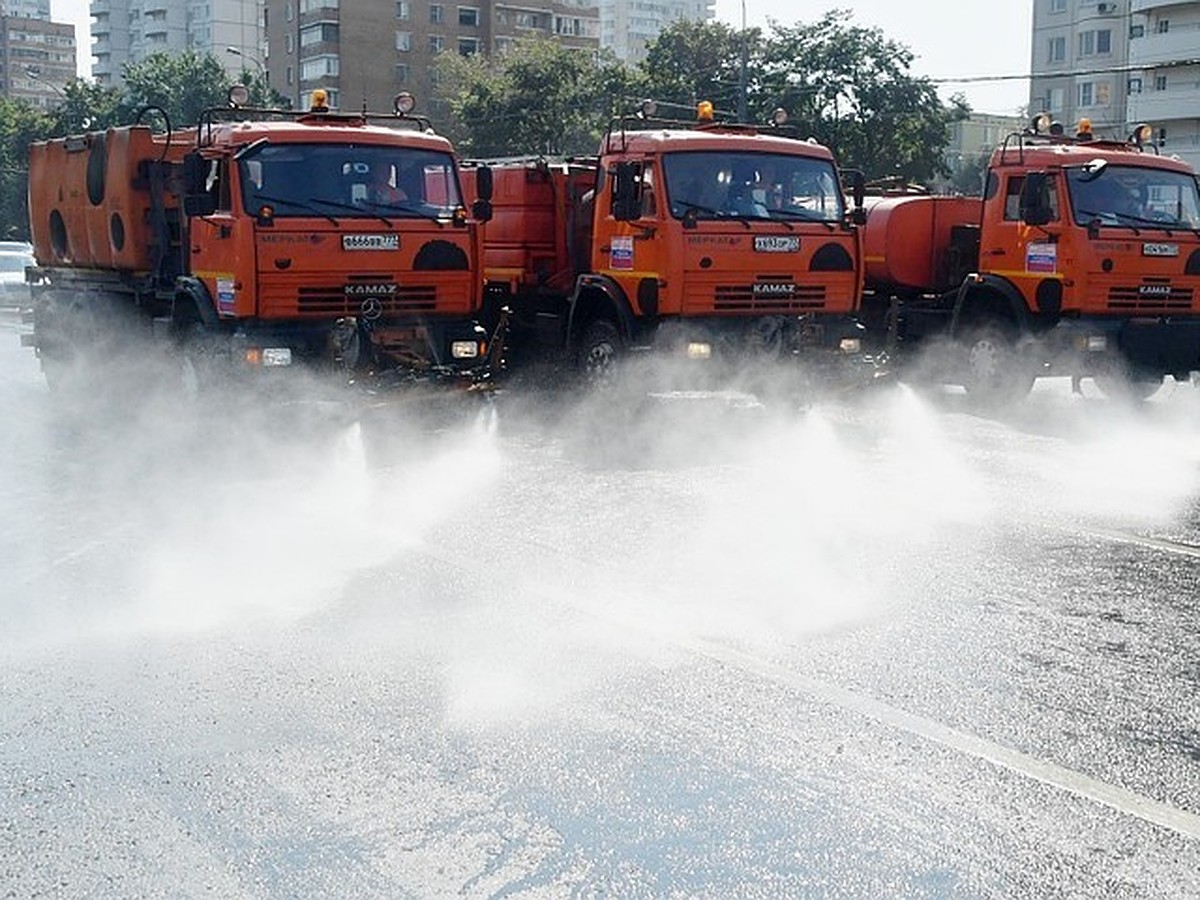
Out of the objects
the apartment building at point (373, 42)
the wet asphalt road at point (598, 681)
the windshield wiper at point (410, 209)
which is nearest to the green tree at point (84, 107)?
the apartment building at point (373, 42)

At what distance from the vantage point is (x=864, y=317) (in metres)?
17.7

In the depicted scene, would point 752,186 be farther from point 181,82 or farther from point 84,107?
point 181,82

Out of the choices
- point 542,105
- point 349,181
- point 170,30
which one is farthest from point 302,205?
point 170,30

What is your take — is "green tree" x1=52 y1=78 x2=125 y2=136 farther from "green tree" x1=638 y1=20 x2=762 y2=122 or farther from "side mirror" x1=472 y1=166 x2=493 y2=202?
"side mirror" x1=472 y1=166 x2=493 y2=202

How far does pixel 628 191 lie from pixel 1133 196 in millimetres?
5181

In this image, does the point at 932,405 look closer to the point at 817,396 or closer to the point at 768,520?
the point at 817,396

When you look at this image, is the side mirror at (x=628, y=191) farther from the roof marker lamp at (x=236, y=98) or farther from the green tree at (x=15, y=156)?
the green tree at (x=15, y=156)

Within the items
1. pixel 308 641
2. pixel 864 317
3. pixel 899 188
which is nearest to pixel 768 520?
pixel 308 641

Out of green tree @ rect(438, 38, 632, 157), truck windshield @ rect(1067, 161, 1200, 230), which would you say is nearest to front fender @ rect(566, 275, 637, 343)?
truck windshield @ rect(1067, 161, 1200, 230)

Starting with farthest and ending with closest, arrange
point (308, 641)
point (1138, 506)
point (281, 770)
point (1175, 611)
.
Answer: point (1138, 506) < point (1175, 611) < point (308, 641) < point (281, 770)

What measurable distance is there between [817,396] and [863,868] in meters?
10.5

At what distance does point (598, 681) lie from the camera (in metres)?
6.07

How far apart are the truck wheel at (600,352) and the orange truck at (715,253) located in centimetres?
1

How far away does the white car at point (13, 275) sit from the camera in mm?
31288
